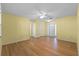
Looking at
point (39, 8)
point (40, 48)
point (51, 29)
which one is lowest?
point (40, 48)

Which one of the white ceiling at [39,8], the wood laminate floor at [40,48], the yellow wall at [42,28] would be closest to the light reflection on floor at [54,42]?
the wood laminate floor at [40,48]

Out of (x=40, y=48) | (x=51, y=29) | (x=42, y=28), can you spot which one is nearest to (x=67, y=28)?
(x=51, y=29)

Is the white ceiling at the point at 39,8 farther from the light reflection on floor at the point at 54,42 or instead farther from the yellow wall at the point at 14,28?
the light reflection on floor at the point at 54,42

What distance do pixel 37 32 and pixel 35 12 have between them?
1.06 ft

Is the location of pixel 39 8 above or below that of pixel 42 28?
above

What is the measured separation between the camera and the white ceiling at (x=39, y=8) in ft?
5.02

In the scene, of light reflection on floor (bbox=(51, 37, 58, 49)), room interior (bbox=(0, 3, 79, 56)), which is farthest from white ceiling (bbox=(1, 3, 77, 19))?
light reflection on floor (bbox=(51, 37, 58, 49))

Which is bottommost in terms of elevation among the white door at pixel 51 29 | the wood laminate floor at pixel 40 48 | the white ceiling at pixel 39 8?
the wood laminate floor at pixel 40 48

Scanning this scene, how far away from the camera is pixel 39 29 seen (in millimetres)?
1654

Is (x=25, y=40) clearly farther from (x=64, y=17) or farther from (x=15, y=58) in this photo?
(x=64, y=17)

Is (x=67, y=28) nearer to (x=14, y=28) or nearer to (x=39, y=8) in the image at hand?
(x=39, y=8)

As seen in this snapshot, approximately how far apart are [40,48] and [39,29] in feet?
1.01

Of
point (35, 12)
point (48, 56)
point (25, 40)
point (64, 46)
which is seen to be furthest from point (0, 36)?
point (64, 46)

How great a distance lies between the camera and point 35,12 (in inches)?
62.3
